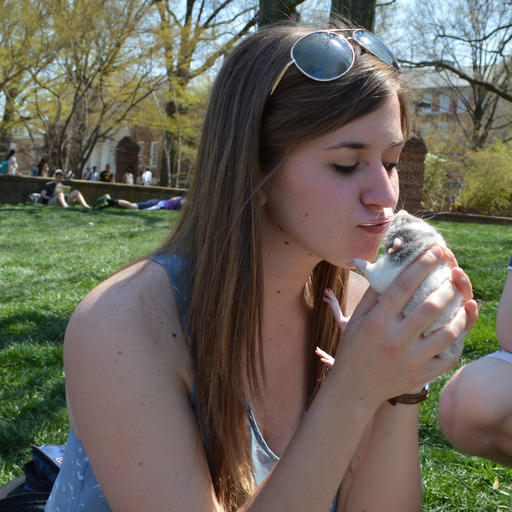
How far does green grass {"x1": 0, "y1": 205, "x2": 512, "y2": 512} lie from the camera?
2.74 m

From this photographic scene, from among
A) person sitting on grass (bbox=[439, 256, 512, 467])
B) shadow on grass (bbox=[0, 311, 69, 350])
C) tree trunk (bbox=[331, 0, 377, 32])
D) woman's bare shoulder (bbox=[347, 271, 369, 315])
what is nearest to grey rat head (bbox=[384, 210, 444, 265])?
woman's bare shoulder (bbox=[347, 271, 369, 315])

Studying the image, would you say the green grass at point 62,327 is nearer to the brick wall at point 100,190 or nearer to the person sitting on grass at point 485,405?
the person sitting on grass at point 485,405

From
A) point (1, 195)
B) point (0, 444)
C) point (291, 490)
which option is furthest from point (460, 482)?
point (1, 195)

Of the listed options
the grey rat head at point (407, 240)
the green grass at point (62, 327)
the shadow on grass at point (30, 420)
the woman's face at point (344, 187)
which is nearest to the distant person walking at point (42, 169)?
the green grass at point (62, 327)

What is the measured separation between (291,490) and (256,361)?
21.3 inches

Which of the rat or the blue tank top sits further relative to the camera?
the blue tank top

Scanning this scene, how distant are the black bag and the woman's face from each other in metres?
1.37

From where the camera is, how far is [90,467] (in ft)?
5.14

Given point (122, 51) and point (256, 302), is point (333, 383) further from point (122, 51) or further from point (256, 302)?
point (122, 51)

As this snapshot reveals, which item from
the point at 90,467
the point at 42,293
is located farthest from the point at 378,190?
the point at 42,293

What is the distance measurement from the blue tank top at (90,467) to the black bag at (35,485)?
1.16 ft

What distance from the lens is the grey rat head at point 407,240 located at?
4.61 ft

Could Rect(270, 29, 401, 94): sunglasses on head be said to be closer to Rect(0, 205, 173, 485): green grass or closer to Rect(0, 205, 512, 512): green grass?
Rect(0, 205, 512, 512): green grass

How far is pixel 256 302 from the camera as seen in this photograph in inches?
65.9
